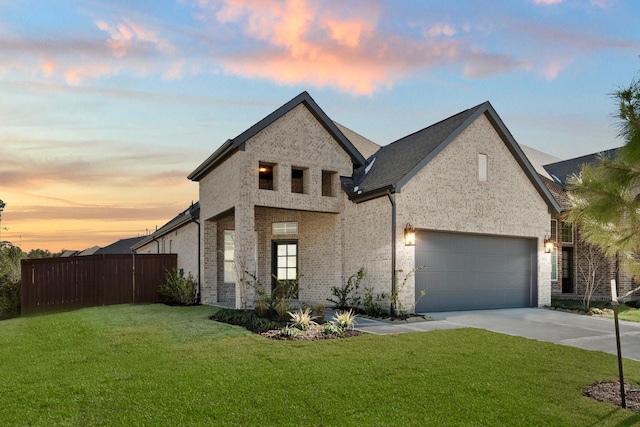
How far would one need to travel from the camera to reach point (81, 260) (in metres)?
16.8

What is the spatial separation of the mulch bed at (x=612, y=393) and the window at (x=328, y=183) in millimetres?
10405

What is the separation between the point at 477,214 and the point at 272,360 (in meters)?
9.85

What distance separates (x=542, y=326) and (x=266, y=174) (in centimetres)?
986

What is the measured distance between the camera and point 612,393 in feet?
19.8

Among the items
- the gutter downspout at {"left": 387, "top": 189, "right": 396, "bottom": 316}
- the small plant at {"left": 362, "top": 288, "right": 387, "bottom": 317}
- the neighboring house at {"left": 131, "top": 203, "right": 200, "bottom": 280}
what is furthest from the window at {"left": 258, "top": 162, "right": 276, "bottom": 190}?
the small plant at {"left": 362, "top": 288, "right": 387, "bottom": 317}

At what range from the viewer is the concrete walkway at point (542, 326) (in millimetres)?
9688

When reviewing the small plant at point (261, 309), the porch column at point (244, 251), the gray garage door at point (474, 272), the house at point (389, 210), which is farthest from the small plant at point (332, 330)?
the gray garage door at point (474, 272)

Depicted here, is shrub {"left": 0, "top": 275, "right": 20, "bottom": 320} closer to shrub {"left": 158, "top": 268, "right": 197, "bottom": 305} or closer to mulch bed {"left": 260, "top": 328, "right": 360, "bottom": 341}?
shrub {"left": 158, "top": 268, "right": 197, "bottom": 305}

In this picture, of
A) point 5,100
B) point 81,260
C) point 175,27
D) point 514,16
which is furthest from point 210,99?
point 514,16

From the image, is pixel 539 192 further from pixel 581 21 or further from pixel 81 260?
pixel 81 260

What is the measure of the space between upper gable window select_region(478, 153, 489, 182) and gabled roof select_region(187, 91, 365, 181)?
12.9ft

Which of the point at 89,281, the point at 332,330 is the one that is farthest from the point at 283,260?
the point at 332,330

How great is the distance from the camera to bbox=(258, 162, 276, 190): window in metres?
14.9

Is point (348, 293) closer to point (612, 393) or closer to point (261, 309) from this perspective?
point (261, 309)
